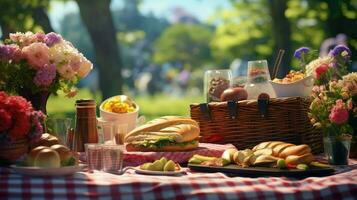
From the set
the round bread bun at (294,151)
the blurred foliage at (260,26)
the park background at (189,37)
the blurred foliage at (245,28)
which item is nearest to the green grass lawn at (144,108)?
the park background at (189,37)

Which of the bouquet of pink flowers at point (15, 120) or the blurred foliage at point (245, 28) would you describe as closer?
the bouquet of pink flowers at point (15, 120)

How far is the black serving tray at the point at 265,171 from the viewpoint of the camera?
96.7 inches

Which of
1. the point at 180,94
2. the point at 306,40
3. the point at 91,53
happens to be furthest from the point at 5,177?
the point at 91,53

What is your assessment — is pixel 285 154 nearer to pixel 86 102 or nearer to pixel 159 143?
pixel 159 143

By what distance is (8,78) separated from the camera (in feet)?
9.07

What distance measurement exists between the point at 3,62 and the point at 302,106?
4.62ft

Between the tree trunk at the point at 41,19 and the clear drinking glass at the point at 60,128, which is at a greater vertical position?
the tree trunk at the point at 41,19

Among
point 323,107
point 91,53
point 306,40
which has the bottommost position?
point 323,107

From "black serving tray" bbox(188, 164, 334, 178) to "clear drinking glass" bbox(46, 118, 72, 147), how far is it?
564mm

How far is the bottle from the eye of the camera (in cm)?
296

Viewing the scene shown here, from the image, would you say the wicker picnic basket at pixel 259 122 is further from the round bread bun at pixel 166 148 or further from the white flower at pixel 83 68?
the white flower at pixel 83 68

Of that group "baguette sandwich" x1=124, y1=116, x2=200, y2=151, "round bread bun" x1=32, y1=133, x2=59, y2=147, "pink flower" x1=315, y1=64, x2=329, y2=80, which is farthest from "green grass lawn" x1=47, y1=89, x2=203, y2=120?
"round bread bun" x1=32, y1=133, x2=59, y2=147

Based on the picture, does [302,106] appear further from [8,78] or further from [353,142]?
[8,78]

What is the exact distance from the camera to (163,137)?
2908 millimetres
